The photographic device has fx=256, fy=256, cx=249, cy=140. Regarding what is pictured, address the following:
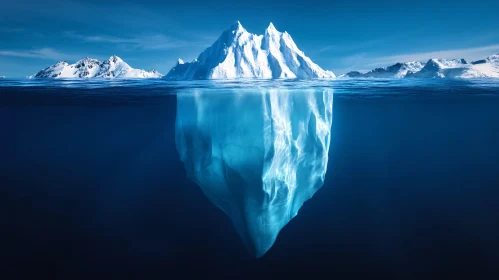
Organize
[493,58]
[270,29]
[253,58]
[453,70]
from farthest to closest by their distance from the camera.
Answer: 1. [270,29]
2. [253,58]
3. [493,58]
4. [453,70]

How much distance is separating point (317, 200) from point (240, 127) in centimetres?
1573

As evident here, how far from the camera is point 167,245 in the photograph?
14180 millimetres

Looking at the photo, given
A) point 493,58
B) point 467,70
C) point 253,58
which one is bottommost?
point 467,70

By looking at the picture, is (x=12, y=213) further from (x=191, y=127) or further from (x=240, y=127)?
(x=240, y=127)

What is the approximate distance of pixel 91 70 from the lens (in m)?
51.7

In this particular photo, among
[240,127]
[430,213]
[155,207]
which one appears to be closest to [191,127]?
[240,127]

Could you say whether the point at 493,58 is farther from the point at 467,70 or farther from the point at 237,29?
the point at 237,29

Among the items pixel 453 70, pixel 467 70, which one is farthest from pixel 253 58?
pixel 467 70

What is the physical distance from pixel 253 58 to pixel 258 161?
33083mm

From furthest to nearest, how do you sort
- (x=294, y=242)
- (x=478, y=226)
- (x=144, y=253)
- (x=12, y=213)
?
Result: 1. (x=12, y=213)
2. (x=478, y=226)
3. (x=294, y=242)
4. (x=144, y=253)

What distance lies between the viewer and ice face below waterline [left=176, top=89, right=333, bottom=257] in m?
9.41

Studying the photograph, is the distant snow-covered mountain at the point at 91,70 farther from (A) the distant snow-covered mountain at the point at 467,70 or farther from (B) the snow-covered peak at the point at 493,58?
(B) the snow-covered peak at the point at 493,58

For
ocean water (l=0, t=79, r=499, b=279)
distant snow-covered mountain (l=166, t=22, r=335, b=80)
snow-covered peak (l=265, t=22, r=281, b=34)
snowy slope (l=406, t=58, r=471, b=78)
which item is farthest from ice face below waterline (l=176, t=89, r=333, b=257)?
snow-covered peak (l=265, t=22, r=281, b=34)

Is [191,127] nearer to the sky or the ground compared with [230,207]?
nearer to the sky
